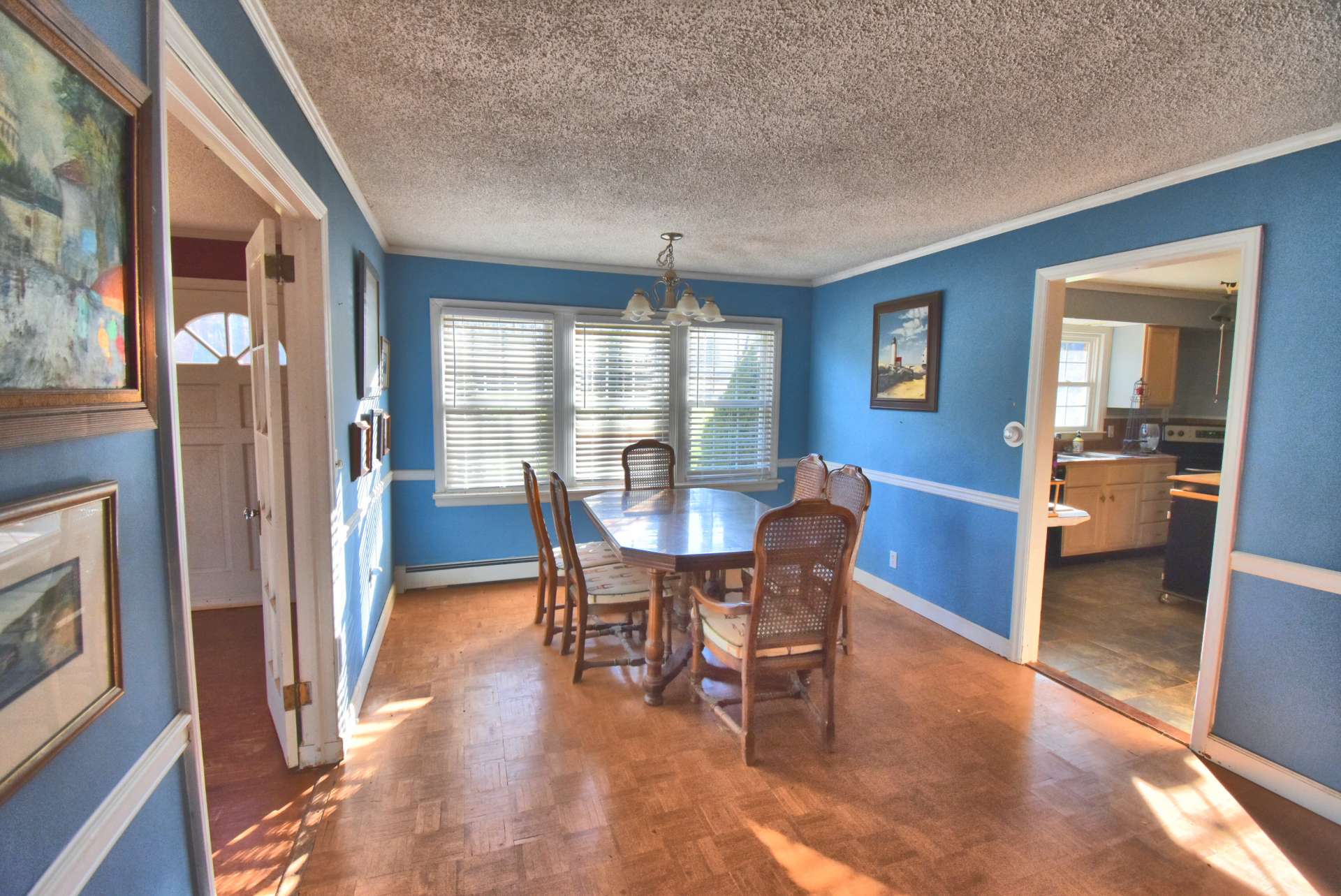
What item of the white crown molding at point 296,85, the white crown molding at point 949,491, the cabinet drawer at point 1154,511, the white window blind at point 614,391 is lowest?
the cabinet drawer at point 1154,511

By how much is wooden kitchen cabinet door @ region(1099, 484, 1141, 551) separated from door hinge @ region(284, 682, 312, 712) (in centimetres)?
552

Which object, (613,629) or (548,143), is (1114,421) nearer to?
(613,629)

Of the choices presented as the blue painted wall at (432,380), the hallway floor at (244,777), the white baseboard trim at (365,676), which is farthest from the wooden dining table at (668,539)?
the hallway floor at (244,777)

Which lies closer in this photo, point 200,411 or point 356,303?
point 356,303

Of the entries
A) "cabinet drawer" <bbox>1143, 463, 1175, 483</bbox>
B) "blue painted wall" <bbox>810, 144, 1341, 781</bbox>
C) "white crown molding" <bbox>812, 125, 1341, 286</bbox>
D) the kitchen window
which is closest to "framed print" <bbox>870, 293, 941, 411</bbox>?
"blue painted wall" <bbox>810, 144, 1341, 781</bbox>

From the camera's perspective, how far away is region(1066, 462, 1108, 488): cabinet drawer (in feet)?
14.9

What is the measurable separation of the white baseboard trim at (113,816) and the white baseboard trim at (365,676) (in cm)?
138

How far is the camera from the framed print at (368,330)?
8.89 ft

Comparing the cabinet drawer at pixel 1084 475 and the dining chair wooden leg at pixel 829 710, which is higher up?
the cabinet drawer at pixel 1084 475

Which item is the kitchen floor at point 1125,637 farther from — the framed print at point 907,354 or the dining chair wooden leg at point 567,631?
the dining chair wooden leg at point 567,631

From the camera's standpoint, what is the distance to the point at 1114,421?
5.47 m

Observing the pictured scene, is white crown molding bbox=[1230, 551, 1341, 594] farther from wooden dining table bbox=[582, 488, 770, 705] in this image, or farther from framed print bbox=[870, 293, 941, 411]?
wooden dining table bbox=[582, 488, 770, 705]

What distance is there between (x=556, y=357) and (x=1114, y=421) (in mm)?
5198

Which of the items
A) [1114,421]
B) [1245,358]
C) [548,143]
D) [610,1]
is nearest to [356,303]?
[548,143]
